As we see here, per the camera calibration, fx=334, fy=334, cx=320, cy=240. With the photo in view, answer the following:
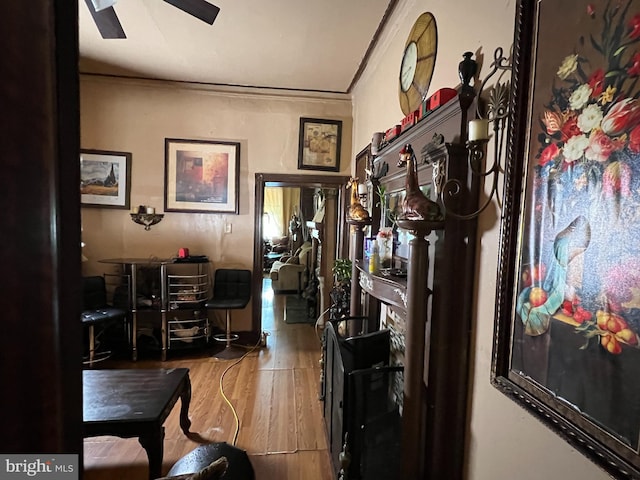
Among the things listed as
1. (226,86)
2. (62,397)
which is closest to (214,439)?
(62,397)

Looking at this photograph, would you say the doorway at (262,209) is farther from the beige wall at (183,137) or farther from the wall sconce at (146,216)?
the wall sconce at (146,216)

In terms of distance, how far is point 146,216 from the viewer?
355 cm

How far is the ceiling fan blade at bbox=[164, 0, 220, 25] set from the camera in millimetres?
1770

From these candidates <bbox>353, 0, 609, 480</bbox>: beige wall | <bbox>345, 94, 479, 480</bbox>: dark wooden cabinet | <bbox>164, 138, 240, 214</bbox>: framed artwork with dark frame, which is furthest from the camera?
<bbox>164, 138, 240, 214</bbox>: framed artwork with dark frame

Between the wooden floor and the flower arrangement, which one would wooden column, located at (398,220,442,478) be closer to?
the flower arrangement

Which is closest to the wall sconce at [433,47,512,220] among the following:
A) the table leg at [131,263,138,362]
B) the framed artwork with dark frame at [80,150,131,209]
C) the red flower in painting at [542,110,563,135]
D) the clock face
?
the red flower in painting at [542,110,563,135]

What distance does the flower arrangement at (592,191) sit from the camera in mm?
→ 658

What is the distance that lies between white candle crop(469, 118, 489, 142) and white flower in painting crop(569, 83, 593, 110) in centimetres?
30

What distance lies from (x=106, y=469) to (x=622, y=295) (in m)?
2.55

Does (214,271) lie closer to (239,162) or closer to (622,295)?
(239,162)

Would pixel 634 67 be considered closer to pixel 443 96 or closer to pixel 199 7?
pixel 443 96

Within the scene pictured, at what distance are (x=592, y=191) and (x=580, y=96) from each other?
23cm

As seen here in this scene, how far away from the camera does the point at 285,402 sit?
2.69 meters

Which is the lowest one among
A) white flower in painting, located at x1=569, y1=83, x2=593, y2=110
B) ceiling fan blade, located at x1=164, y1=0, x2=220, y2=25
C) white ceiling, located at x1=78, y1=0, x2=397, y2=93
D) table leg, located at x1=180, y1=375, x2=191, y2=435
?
table leg, located at x1=180, y1=375, x2=191, y2=435
